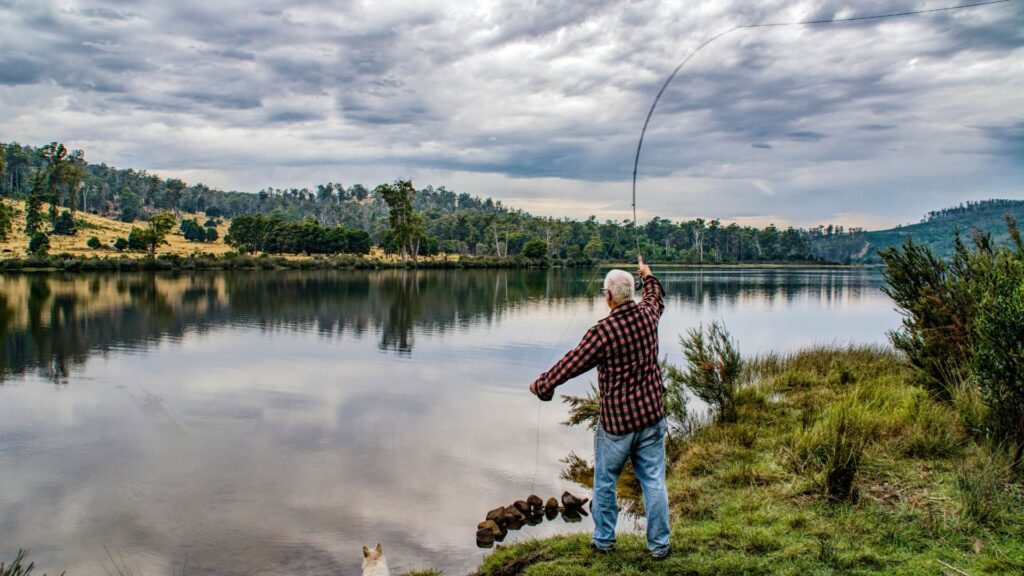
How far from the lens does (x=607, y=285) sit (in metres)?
5.35

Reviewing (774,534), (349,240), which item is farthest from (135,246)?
(774,534)

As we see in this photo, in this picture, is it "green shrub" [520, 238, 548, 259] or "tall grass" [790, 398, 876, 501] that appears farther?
"green shrub" [520, 238, 548, 259]

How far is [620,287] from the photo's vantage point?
530cm

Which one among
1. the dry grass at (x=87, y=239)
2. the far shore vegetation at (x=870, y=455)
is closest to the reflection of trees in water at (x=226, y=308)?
the far shore vegetation at (x=870, y=455)

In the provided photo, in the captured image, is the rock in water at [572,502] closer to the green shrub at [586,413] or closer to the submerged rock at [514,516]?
the submerged rock at [514,516]

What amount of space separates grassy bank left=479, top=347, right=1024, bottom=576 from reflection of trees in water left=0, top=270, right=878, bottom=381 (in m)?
16.9

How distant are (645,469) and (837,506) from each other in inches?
96.3

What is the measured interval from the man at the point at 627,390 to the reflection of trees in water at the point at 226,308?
60.4 feet

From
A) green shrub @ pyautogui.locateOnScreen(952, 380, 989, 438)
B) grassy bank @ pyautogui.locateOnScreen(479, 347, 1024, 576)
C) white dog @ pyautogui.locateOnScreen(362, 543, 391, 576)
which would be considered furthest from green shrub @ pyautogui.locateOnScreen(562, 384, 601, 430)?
white dog @ pyautogui.locateOnScreen(362, 543, 391, 576)

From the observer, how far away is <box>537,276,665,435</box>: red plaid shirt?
5.08 m

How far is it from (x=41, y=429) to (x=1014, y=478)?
1581 cm

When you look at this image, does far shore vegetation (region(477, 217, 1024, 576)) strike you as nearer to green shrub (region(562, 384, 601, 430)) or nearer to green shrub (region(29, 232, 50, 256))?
green shrub (region(562, 384, 601, 430))

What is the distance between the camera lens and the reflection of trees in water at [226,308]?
973 inches

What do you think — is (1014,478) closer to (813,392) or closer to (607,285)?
(607,285)
